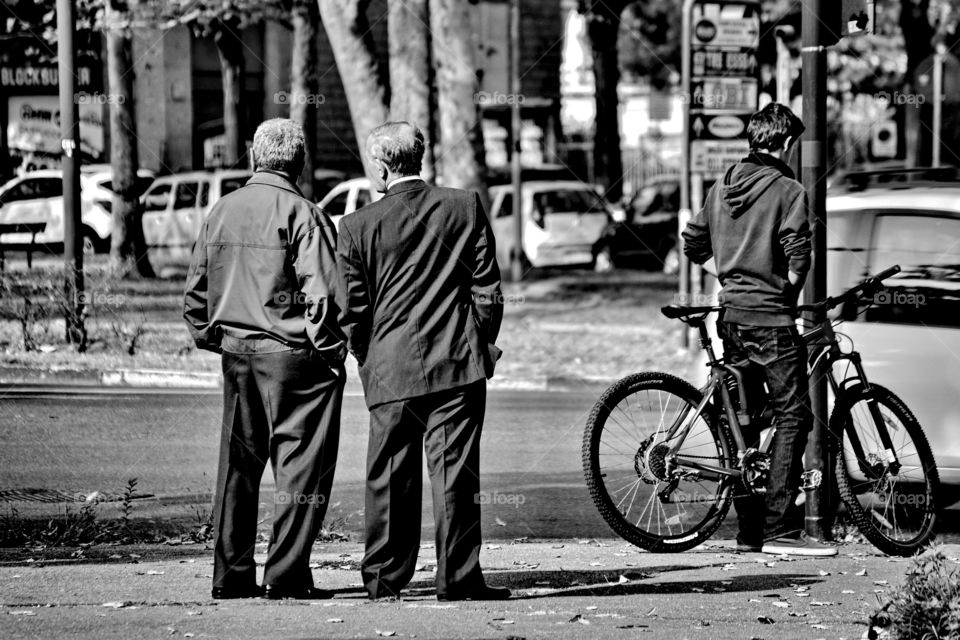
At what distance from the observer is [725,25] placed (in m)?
15.3

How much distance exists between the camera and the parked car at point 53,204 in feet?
82.1

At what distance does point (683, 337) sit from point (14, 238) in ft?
32.8

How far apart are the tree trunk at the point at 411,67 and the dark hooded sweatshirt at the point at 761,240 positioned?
11.1 metres

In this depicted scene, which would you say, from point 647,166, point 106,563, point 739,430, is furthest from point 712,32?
point 647,166

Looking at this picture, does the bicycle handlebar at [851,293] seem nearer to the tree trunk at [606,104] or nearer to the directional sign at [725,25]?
the directional sign at [725,25]

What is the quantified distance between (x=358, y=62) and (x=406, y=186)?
1290 cm

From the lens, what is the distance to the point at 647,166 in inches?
1962

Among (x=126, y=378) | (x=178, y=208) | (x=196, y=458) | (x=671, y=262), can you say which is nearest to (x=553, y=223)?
(x=671, y=262)

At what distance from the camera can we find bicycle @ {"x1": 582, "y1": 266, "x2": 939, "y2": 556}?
662cm

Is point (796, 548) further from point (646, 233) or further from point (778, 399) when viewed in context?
point (646, 233)

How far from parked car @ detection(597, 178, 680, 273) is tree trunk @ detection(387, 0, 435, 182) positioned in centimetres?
903

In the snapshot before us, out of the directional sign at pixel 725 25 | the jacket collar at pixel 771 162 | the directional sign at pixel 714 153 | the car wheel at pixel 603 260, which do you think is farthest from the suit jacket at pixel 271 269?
the car wheel at pixel 603 260

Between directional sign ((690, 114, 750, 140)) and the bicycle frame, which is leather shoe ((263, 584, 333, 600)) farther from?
directional sign ((690, 114, 750, 140))

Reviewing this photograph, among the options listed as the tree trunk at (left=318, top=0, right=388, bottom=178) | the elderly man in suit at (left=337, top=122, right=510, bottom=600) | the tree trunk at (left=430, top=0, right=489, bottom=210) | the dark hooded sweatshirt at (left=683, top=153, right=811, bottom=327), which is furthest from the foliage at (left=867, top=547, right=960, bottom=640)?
the tree trunk at (left=430, top=0, right=489, bottom=210)
